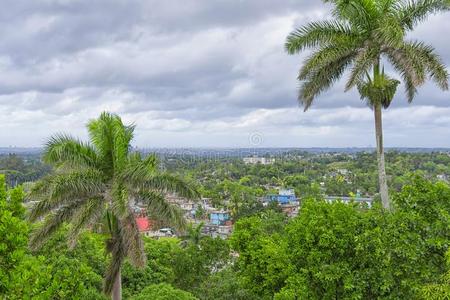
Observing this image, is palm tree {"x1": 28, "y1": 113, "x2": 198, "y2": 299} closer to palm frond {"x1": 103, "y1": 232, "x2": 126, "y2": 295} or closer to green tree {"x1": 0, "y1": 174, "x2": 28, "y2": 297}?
palm frond {"x1": 103, "y1": 232, "x2": 126, "y2": 295}

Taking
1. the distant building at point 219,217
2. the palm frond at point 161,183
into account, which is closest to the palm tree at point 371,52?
the palm frond at point 161,183

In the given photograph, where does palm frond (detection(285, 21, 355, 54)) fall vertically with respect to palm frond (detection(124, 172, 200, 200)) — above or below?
above

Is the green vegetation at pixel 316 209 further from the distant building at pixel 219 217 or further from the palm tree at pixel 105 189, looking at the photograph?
the distant building at pixel 219 217

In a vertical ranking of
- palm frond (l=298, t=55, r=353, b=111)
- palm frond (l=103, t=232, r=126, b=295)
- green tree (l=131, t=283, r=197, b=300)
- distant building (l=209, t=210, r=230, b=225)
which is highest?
palm frond (l=298, t=55, r=353, b=111)

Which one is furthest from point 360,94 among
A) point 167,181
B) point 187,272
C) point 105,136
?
point 187,272

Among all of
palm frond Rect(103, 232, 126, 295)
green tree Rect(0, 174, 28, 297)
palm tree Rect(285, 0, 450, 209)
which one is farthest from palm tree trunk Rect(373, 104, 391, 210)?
green tree Rect(0, 174, 28, 297)

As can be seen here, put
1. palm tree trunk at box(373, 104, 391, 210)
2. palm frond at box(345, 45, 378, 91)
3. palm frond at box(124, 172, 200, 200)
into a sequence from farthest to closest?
palm tree trunk at box(373, 104, 391, 210) → palm frond at box(345, 45, 378, 91) → palm frond at box(124, 172, 200, 200)
